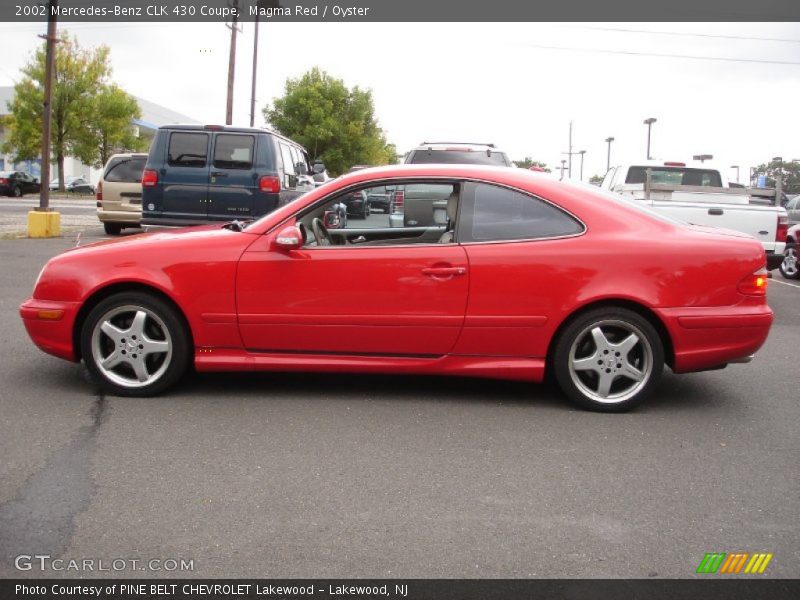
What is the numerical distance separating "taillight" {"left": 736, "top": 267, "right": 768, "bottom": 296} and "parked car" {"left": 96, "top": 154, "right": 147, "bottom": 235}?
1354 cm

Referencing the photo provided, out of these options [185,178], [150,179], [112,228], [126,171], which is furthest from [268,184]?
[112,228]

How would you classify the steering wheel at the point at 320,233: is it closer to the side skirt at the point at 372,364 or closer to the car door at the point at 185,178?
the side skirt at the point at 372,364

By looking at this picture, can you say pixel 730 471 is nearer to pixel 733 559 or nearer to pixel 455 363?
pixel 733 559

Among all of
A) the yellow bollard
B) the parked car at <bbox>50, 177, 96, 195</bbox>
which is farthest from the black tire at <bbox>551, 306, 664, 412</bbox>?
the parked car at <bbox>50, 177, 96, 195</bbox>

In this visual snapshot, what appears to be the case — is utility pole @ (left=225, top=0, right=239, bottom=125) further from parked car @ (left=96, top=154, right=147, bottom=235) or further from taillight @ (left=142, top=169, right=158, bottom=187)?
taillight @ (left=142, top=169, right=158, bottom=187)

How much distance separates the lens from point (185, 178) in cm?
1154

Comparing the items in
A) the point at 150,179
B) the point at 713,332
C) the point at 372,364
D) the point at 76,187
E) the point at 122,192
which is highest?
the point at 76,187

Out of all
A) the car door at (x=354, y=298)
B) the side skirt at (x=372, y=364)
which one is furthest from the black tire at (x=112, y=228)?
the car door at (x=354, y=298)

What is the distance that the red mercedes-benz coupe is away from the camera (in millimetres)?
4883

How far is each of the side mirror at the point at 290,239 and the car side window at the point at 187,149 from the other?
7275 mm

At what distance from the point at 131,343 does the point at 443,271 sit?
2.02 meters

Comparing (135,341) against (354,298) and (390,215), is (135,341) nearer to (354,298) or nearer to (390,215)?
(354,298)

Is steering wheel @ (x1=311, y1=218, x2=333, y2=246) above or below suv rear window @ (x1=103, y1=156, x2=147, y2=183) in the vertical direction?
below
